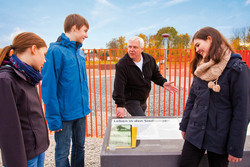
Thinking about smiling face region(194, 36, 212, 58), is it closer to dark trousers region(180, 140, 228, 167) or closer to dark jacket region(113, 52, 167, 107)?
dark trousers region(180, 140, 228, 167)

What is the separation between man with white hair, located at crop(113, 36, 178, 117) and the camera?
2.69 meters

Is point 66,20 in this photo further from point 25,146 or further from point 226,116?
point 226,116

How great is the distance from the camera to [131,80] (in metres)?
2.81

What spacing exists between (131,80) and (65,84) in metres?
1.07

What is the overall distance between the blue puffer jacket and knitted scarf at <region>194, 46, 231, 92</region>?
54.0 inches

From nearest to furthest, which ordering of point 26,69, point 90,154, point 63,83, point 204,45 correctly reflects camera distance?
point 26,69 < point 204,45 < point 63,83 < point 90,154

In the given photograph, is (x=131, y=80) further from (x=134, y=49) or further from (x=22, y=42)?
(x=22, y=42)

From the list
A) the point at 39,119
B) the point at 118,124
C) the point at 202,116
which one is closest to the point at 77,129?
the point at 118,124

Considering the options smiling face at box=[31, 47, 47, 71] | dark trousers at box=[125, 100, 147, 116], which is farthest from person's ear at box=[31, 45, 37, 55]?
dark trousers at box=[125, 100, 147, 116]

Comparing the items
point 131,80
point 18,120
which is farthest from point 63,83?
point 131,80

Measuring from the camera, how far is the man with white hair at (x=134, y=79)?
2691 millimetres

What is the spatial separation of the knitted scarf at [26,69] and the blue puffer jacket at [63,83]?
407mm

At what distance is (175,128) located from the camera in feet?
7.26

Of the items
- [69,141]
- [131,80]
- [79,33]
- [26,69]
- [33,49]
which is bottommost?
[69,141]
